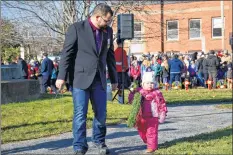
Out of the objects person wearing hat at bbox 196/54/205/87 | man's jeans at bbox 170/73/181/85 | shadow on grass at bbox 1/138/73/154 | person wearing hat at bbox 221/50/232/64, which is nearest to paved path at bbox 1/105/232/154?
shadow on grass at bbox 1/138/73/154

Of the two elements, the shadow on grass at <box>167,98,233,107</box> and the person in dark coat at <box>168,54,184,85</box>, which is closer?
the shadow on grass at <box>167,98,233,107</box>

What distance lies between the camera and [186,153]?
6.75 m

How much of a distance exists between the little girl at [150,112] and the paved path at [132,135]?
279 mm

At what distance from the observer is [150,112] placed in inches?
284

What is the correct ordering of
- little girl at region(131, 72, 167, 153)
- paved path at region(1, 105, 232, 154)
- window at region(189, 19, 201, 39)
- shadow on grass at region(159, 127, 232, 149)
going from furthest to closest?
1. window at region(189, 19, 201, 39)
2. shadow on grass at region(159, 127, 232, 149)
3. paved path at region(1, 105, 232, 154)
4. little girl at region(131, 72, 167, 153)

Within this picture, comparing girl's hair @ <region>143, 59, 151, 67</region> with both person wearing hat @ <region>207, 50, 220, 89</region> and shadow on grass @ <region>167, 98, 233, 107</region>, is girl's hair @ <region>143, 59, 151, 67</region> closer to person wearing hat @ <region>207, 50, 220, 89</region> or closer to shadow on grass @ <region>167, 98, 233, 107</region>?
person wearing hat @ <region>207, 50, 220, 89</region>

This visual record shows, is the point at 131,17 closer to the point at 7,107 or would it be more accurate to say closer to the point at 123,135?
the point at 7,107

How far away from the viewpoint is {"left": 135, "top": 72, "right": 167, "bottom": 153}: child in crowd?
7.15 meters

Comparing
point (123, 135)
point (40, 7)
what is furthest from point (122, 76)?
point (123, 135)

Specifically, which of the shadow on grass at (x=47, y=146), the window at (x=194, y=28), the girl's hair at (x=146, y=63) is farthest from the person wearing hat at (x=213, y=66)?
the shadow on grass at (x=47, y=146)

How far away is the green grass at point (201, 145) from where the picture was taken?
689 centimetres

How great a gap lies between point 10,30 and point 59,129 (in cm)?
587

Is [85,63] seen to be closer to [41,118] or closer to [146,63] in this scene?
[41,118]

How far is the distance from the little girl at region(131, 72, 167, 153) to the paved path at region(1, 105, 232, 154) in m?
0.28
